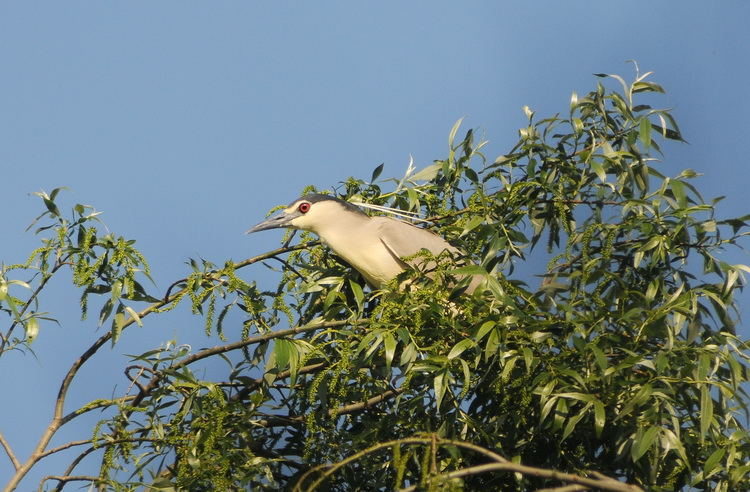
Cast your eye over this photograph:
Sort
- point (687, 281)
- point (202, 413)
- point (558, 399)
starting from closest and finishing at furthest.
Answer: point (558, 399)
point (202, 413)
point (687, 281)

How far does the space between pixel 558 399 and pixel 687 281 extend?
470 mm

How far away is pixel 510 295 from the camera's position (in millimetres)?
1724

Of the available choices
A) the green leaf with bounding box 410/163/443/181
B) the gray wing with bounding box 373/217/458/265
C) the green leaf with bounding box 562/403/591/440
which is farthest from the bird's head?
the green leaf with bounding box 562/403/591/440

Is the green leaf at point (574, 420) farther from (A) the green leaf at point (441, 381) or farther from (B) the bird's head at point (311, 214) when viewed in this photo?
(B) the bird's head at point (311, 214)

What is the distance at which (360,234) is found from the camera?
97.3 inches

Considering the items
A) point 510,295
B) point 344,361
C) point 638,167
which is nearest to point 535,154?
point 638,167

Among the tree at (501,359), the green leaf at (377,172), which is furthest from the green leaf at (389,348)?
the green leaf at (377,172)

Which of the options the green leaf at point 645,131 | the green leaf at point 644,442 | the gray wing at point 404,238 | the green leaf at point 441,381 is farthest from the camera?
the gray wing at point 404,238

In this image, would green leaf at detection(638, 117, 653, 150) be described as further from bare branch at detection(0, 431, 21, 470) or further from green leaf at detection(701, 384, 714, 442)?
bare branch at detection(0, 431, 21, 470)

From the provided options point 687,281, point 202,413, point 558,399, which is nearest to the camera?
point 558,399

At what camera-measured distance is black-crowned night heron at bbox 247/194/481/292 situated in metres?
2.44

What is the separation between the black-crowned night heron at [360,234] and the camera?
2.44 m

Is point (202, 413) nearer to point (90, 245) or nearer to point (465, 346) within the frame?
point (90, 245)

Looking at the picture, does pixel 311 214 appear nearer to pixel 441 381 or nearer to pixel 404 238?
pixel 404 238
